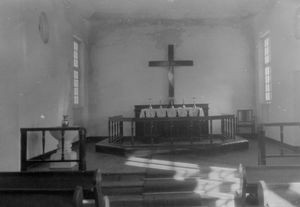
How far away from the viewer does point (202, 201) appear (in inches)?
187

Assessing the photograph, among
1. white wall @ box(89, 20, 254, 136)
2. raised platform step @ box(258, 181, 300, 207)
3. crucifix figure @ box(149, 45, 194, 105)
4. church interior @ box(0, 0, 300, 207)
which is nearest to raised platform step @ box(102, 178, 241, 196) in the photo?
church interior @ box(0, 0, 300, 207)

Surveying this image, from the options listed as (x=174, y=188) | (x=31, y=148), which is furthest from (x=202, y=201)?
(x=31, y=148)

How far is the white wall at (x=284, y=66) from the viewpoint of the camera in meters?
7.93

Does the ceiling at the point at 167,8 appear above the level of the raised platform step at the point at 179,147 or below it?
above

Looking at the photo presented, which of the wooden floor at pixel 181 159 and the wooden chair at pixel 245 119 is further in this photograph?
the wooden chair at pixel 245 119

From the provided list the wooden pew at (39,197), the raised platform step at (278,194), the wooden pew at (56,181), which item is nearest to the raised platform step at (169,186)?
the wooden pew at (56,181)

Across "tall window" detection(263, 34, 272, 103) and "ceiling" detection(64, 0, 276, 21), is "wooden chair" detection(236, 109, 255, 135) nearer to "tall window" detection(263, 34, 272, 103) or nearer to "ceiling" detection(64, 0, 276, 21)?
"tall window" detection(263, 34, 272, 103)

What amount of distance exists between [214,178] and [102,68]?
6.56 meters

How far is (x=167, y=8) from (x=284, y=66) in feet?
12.0

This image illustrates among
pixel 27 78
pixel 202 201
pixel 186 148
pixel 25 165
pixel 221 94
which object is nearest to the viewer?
pixel 202 201

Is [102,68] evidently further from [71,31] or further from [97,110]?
[71,31]

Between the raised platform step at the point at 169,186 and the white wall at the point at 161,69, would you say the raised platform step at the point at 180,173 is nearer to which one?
the raised platform step at the point at 169,186

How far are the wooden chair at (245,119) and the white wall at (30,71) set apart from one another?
4.98 metres

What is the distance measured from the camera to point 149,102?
36.1ft
